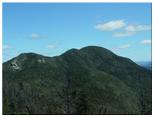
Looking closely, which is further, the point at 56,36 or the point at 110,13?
the point at 56,36

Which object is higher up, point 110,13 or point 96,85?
point 110,13

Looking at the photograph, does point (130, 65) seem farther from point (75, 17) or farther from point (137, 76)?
point (75, 17)

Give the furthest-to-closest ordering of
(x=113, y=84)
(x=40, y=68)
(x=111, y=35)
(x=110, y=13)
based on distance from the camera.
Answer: (x=40, y=68)
(x=113, y=84)
(x=111, y=35)
(x=110, y=13)

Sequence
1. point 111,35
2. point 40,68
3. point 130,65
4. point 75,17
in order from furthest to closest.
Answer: point 40,68
point 130,65
point 111,35
point 75,17

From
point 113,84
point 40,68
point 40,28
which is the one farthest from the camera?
point 40,68

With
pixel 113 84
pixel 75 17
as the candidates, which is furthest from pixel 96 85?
pixel 75 17

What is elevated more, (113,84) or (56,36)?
(56,36)

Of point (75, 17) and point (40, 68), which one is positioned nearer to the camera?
point (75, 17)

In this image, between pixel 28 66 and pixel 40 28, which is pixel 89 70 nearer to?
pixel 28 66

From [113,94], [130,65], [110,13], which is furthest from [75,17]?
[130,65]
